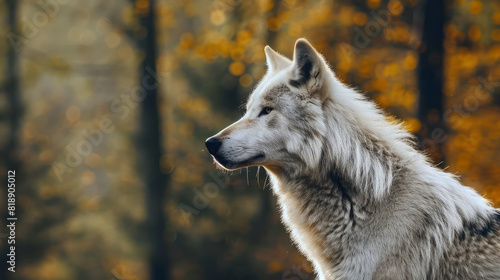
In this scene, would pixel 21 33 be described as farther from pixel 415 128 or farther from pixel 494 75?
pixel 494 75

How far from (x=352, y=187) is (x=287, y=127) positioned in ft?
2.19

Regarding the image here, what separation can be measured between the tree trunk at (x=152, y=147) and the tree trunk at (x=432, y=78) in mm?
5973

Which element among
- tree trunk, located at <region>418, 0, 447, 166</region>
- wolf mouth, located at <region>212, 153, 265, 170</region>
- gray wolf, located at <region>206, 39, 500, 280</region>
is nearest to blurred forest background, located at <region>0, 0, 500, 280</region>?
tree trunk, located at <region>418, 0, 447, 166</region>

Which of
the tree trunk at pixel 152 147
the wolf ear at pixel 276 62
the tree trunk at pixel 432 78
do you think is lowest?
the tree trunk at pixel 152 147

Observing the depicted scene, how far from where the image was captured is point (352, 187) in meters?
3.52

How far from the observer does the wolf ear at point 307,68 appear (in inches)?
141

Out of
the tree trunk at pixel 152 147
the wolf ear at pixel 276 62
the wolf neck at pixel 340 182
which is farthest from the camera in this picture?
the tree trunk at pixel 152 147

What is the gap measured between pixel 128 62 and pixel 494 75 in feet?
27.1

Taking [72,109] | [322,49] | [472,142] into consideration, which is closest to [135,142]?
[72,109]

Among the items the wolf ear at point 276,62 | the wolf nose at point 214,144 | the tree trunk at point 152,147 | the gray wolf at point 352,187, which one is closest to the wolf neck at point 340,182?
the gray wolf at point 352,187

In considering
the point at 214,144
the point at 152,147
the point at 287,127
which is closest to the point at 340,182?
the point at 287,127

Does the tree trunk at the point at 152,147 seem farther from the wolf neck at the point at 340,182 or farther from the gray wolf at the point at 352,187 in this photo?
the wolf neck at the point at 340,182

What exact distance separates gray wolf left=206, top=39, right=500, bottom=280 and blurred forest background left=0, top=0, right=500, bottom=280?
5.80 m

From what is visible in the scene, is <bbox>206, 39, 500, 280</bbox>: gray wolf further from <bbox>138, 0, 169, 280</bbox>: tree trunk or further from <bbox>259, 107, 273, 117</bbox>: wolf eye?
<bbox>138, 0, 169, 280</bbox>: tree trunk
